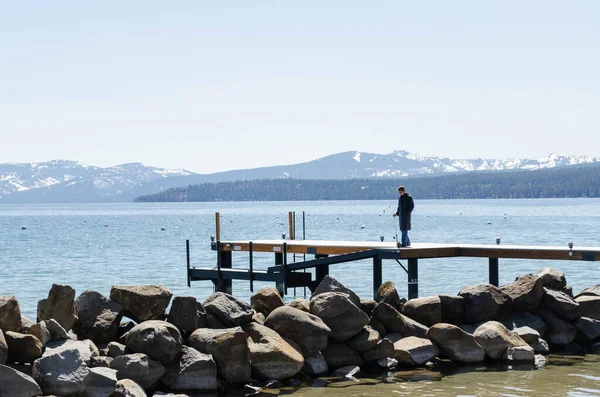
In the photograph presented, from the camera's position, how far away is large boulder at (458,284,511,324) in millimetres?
20109

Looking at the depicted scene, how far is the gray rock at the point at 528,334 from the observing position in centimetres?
1973

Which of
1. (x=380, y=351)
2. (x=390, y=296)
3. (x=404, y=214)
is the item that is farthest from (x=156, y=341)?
(x=404, y=214)

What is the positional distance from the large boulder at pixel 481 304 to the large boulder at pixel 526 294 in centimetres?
49

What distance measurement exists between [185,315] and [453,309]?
20.5ft

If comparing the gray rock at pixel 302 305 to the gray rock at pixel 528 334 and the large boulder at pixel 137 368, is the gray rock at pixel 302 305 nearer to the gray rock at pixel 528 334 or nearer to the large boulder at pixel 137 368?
the large boulder at pixel 137 368

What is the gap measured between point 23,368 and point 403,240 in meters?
13.1

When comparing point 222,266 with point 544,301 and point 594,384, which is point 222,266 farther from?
point 594,384

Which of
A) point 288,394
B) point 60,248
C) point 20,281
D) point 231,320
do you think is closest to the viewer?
point 288,394

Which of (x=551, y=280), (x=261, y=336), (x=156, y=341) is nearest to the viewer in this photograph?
(x=156, y=341)

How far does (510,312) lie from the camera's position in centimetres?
2084

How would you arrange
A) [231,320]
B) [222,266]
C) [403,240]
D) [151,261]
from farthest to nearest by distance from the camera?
[151,261]
[222,266]
[403,240]
[231,320]

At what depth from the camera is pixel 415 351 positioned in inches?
720

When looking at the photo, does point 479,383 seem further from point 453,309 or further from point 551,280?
point 551,280

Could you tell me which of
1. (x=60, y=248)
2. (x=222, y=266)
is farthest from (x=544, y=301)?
(x=60, y=248)
